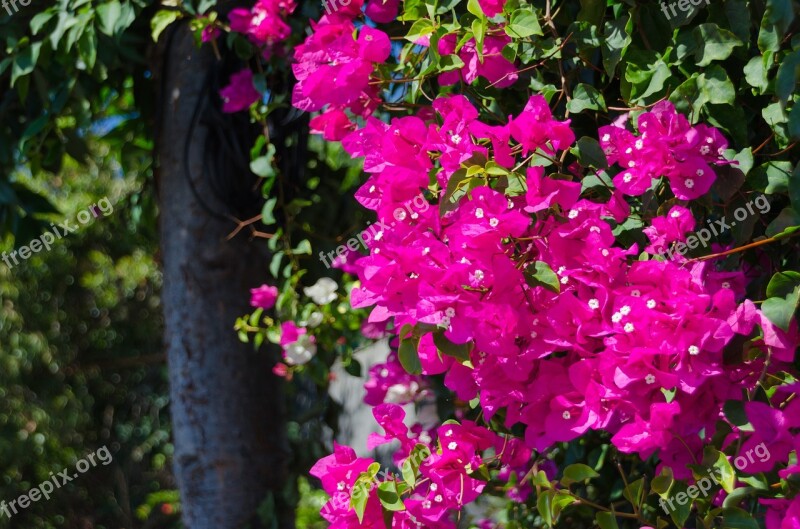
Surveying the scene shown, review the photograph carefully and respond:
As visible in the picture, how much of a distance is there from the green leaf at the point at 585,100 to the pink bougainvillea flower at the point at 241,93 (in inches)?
35.1

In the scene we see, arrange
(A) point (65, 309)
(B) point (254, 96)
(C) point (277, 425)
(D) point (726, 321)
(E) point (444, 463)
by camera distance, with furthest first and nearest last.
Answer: (A) point (65, 309)
(C) point (277, 425)
(B) point (254, 96)
(E) point (444, 463)
(D) point (726, 321)

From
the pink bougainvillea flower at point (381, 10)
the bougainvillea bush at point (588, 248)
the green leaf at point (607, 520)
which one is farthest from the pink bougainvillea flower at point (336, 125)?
the green leaf at point (607, 520)

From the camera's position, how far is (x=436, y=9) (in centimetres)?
112

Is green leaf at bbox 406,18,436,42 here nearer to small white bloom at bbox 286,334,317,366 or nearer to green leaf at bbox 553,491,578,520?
green leaf at bbox 553,491,578,520

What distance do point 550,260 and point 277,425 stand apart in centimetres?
121

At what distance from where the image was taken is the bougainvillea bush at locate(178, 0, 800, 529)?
850 mm

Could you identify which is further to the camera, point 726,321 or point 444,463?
point 444,463

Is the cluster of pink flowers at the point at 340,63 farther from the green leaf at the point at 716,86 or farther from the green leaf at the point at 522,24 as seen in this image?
the green leaf at the point at 716,86

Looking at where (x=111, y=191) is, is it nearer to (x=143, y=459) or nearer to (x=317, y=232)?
(x=143, y=459)

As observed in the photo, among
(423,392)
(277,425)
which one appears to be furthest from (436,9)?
(277,425)

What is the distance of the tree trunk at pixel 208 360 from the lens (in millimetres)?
1918

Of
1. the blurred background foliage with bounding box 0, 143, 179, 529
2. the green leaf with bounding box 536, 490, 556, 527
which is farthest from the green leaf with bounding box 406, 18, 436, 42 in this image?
the blurred background foliage with bounding box 0, 143, 179, 529

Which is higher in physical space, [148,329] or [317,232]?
[317,232]

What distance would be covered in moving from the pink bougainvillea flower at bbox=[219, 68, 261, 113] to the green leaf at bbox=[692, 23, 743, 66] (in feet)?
3.37
